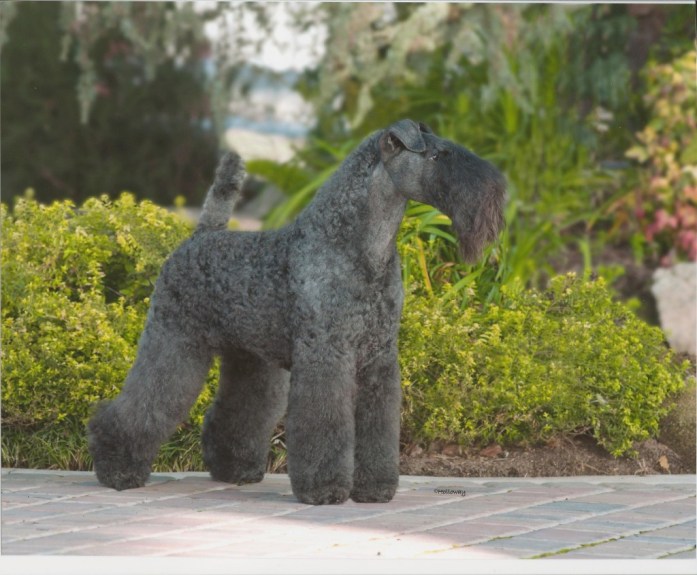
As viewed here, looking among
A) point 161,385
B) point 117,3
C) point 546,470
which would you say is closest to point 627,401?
point 546,470

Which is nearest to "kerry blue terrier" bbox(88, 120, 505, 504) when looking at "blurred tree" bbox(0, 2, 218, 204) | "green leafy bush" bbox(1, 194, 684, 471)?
"green leafy bush" bbox(1, 194, 684, 471)

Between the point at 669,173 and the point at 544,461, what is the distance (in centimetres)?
455

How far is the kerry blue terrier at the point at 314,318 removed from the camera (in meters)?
3.94

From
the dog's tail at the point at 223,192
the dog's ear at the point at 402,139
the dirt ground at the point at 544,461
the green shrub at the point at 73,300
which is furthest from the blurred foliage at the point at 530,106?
the dog's ear at the point at 402,139

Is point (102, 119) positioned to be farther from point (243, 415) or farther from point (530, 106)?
point (243, 415)

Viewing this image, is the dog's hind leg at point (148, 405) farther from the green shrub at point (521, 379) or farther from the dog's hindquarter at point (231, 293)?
the green shrub at point (521, 379)

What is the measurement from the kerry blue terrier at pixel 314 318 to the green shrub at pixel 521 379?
964 millimetres

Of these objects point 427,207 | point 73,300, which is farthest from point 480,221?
point 73,300

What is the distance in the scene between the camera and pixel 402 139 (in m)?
3.92

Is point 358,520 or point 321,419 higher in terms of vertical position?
point 321,419

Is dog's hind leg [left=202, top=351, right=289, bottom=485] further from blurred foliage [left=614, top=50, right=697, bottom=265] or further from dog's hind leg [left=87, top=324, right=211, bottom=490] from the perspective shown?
blurred foliage [left=614, top=50, right=697, bottom=265]

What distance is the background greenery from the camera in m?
5.17

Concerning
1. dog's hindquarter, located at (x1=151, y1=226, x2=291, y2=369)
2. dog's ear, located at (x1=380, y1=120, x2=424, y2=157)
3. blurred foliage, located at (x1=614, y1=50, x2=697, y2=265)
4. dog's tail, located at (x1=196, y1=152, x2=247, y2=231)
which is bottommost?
dog's hindquarter, located at (x1=151, y1=226, x2=291, y2=369)

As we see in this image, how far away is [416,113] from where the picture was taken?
945 centimetres
